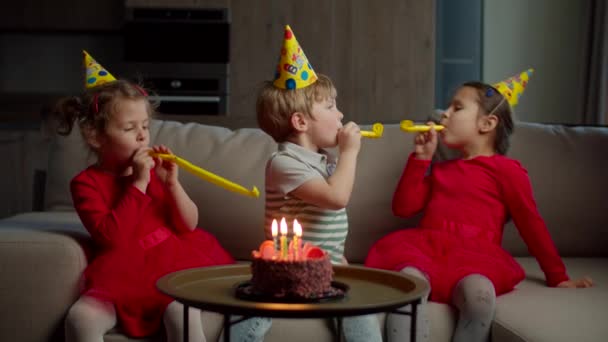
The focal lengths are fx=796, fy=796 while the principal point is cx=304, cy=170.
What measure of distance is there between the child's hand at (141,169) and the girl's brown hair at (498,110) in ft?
3.12

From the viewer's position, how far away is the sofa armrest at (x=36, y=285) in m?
1.77

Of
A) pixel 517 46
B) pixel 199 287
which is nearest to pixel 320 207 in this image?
pixel 199 287

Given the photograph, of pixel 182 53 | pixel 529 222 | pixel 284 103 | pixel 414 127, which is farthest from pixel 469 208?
pixel 182 53

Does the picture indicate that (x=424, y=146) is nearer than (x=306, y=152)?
No

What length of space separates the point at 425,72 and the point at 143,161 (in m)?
3.05

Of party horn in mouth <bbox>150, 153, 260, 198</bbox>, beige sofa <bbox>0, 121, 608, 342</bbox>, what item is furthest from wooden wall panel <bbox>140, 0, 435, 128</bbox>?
party horn in mouth <bbox>150, 153, 260, 198</bbox>

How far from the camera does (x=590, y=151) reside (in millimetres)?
2406

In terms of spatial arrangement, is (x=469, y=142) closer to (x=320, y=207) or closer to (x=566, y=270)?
(x=566, y=270)

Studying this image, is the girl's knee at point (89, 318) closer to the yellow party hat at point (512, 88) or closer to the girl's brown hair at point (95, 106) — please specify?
the girl's brown hair at point (95, 106)

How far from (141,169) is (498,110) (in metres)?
1.02

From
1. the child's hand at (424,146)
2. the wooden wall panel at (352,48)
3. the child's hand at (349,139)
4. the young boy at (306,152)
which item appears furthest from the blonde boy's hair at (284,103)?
the wooden wall panel at (352,48)

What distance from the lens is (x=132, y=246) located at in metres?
1.92

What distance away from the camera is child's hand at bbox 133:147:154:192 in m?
1.90

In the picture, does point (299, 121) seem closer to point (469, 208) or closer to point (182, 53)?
point (469, 208)
